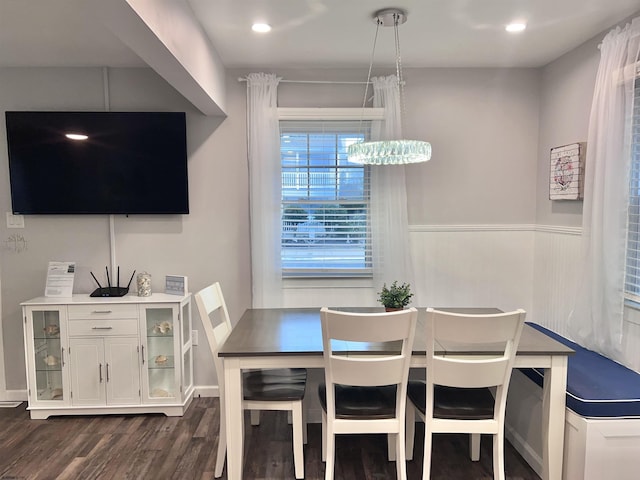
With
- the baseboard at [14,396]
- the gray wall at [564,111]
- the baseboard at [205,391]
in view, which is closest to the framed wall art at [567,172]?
the gray wall at [564,111]

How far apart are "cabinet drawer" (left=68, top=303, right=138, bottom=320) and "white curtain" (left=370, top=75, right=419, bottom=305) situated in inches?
73.8

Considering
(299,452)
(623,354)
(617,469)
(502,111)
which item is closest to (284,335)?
(299,452)

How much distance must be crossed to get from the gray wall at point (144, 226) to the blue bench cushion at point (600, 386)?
2.27m

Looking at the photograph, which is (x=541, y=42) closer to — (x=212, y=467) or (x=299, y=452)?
(x=299, y=452)

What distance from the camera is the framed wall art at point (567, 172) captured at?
9.03ft

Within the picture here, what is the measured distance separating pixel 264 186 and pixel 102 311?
1.49 metres

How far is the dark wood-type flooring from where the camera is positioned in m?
2.35

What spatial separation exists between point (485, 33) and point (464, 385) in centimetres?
217

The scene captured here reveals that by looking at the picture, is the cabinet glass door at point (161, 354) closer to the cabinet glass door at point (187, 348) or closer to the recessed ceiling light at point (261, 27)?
the cabinet glass door at point (187, 348)

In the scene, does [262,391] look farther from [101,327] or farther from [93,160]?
[93,160]

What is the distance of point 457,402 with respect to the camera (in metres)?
2.13

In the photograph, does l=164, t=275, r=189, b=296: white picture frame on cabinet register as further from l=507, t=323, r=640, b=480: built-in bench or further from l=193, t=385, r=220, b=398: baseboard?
l=507, t=323, r=640, b=480: built-in bench

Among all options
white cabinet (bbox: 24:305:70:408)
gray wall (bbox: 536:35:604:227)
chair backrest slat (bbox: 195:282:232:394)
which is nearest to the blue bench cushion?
gray wall (bbox: 536:35:604:227)

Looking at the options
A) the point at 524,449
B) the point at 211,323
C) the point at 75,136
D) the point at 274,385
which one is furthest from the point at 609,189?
the point at 75,136
